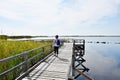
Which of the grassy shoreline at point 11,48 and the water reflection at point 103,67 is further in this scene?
the water reflection at point 103,67

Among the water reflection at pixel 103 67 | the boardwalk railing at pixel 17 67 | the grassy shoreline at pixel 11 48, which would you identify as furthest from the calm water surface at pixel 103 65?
the boardwalk railing at pixel 17 67

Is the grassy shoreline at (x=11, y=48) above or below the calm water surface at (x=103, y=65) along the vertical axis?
above

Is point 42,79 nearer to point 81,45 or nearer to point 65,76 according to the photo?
point 65,76

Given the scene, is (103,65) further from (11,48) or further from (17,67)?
(17,67)

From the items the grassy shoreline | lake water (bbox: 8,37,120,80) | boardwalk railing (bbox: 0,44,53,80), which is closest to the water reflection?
lake water (bbox: 8,37,120,80)

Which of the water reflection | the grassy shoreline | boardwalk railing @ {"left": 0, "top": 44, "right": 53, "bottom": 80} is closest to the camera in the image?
boardwalk railing @ {"left": 0, "top": 44, "right": 53, "bottom": 80}

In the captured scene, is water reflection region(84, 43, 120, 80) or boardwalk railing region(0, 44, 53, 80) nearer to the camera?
boardwalk railing region(0, 44, 53, 80)

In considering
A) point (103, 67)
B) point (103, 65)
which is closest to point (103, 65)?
point (103, 65)

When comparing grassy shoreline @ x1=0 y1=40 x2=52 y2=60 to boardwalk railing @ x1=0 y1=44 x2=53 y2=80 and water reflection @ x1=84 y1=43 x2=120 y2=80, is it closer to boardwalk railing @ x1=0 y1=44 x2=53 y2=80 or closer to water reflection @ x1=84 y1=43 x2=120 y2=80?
boardwalk railing @ x1=0 y1=44 x2=53 y2=80

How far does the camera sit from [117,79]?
77.9 ft

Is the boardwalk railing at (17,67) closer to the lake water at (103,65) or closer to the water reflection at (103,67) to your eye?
the lake water at (103,65)

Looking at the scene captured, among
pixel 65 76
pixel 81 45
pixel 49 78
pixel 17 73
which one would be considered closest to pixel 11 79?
pixel 17 73

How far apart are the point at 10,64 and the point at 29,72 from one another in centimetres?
121

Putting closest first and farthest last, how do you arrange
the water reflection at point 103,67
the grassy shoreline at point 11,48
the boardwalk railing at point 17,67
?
the boardwalk railing at point 17,67 < the grassy shoreline at point 11,48 < the water reflection at point 103,67
